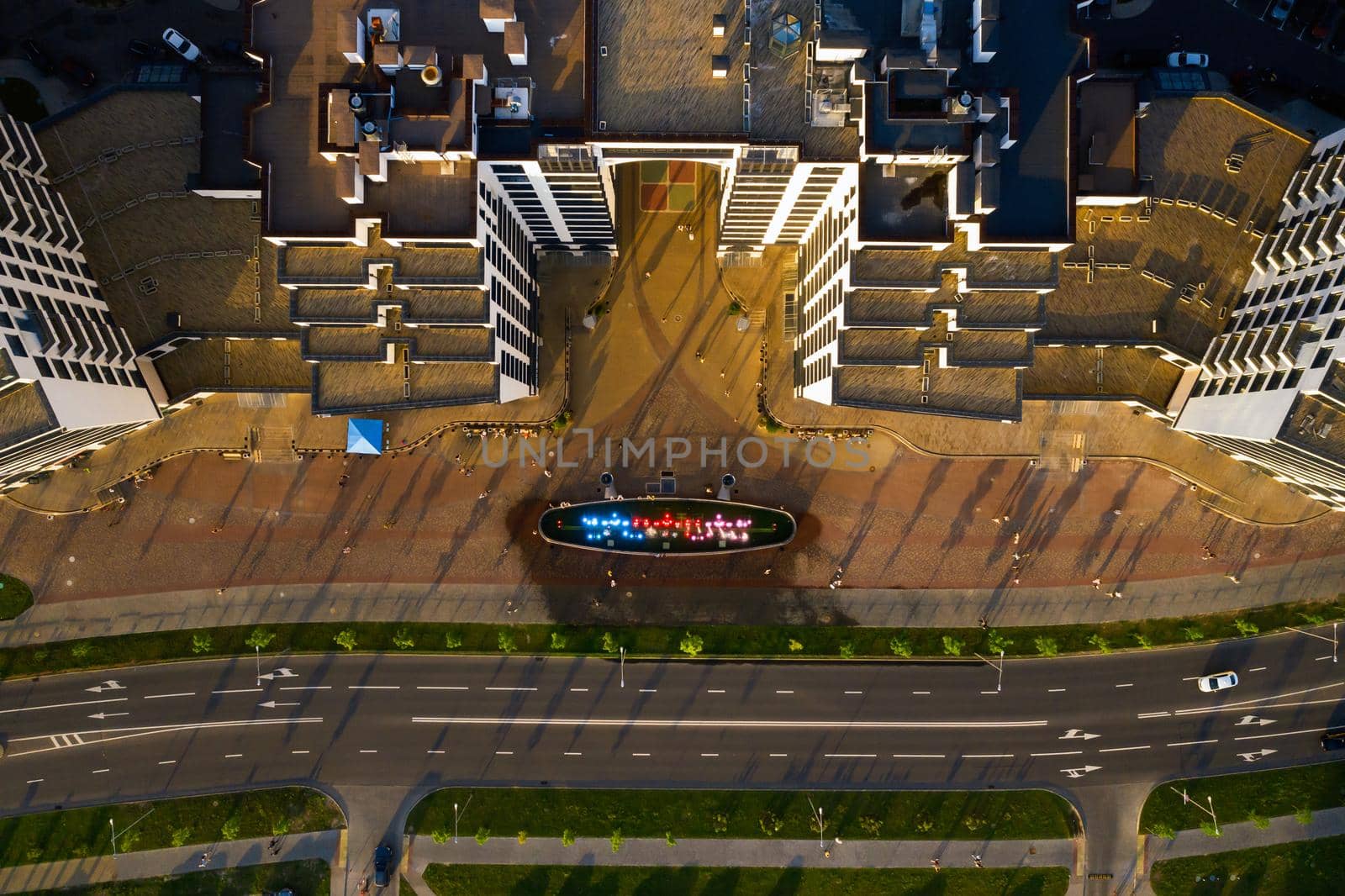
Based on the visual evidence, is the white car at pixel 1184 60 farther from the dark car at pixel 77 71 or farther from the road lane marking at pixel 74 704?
the road lane marking at pixel 74 704

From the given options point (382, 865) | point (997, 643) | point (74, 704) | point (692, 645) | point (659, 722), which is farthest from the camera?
point (74, 704)

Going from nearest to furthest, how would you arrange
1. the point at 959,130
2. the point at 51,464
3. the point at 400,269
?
the point at 959,130 < the point at 400,269 < the point at 51,464

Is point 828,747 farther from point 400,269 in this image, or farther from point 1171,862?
point 400,269

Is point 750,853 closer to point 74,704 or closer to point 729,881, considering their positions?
point 729,881

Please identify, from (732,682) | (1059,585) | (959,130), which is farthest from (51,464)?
(1059,585)

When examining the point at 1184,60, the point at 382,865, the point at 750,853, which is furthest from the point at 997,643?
the point at 382,865

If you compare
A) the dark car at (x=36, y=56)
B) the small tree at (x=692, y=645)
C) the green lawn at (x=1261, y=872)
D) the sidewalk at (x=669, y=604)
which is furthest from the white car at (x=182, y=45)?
the green lawn at (x=1261, y=872)
